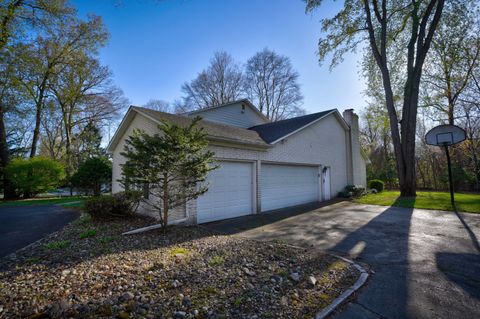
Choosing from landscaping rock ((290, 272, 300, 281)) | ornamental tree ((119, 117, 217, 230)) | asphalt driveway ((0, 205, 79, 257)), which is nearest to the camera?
landscaping rock ((290, 272, 300, 281))

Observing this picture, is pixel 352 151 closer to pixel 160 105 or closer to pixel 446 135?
pixel 446 135

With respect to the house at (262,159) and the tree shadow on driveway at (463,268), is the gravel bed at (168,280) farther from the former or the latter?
Answer: the house at (262,159)

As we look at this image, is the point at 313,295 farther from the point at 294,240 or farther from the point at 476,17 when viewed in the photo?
the point at 476,17

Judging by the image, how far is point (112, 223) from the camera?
21.4 ft

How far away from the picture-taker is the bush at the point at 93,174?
13.7 m

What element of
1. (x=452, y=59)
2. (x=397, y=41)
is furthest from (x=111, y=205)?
(x=452, y=59)

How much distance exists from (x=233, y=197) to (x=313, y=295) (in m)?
5.09

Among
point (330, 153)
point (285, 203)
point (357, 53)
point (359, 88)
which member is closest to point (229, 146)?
point (285, 203)

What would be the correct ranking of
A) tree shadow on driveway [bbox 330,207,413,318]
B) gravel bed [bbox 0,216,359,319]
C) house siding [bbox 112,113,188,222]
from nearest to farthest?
gravel bed [bbox 0,216,359,319], tree shadow on driveway [bbox 330,207,413,318], house siding [bbox 112,113,188,222]

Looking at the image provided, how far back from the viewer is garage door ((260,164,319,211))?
903 centimetres

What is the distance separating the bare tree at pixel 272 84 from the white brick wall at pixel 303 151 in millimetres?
12844

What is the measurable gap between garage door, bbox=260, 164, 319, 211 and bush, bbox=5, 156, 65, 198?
50.1 feet

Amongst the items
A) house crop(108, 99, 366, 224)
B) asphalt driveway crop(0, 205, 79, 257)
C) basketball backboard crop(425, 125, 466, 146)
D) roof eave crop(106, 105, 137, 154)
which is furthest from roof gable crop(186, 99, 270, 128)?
basketball backboard crop(425, 125, 466, 146)

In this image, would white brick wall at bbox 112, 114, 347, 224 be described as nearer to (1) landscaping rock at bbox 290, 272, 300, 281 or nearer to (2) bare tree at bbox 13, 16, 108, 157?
(1) landscaping rock at bbox 290, 272, 300, 281
